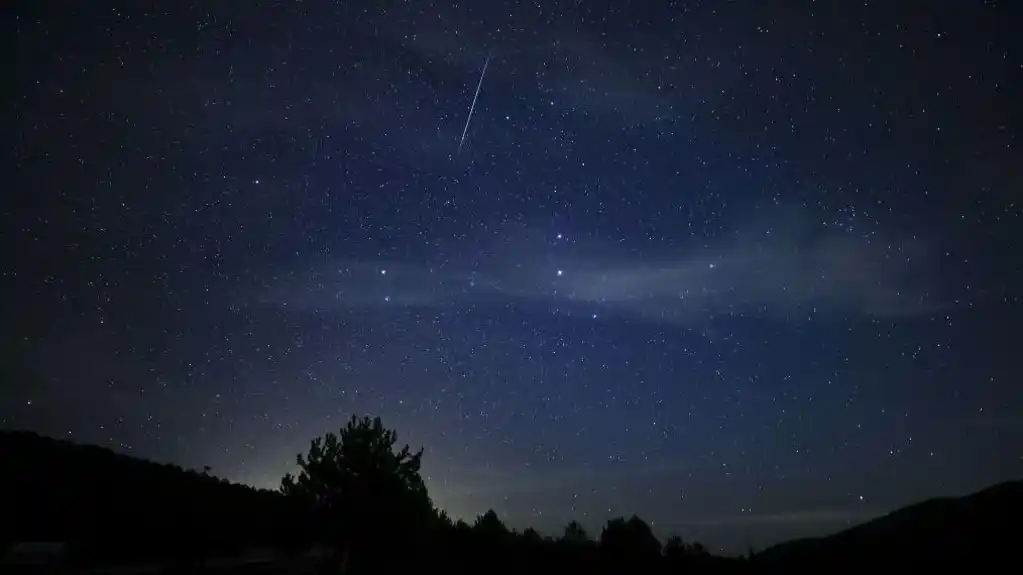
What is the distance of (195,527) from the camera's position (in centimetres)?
1794

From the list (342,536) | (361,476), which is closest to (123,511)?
(342,536)

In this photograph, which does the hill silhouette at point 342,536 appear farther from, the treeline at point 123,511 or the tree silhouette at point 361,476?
the tree silhouette at point 361,476

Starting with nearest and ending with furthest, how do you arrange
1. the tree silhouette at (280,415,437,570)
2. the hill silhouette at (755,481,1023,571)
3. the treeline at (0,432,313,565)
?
the hill silhouette at (755,481,1023,571), the treeline at (0,432,313,565), the tree silhouette at (280,415,437,570)

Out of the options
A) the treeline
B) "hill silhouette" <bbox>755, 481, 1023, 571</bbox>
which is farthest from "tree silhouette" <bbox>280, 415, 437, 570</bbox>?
"hill silhouette" <bbox>755, 481, 1023, 571</bbox>

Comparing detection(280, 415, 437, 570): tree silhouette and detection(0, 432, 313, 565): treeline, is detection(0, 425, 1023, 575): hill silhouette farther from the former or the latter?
detection(280, 415, 437, 570): tree silhouette

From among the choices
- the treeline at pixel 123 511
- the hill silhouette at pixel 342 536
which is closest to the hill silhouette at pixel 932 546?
the hill silhouette at pixel 342 536

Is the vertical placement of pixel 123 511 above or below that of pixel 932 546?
above

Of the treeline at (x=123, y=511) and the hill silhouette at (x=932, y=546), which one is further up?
the treeline at (x=123, y=511)

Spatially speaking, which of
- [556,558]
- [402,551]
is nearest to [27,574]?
[402,551]

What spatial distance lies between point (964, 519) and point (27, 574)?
22.2 m

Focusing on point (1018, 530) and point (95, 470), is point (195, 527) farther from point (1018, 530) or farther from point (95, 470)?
point (1018, 530)

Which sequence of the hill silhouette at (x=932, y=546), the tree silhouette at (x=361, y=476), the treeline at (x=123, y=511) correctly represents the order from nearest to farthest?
the hill silhouette at (x=932, y=546) → the treeline at (x=123, y=511) → the tree silhouette at (x=361, y=476)

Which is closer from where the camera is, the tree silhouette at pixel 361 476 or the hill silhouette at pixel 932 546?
the hill silhouette at pixel 932 546

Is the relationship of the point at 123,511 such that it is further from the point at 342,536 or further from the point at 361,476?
the point at 361,476
